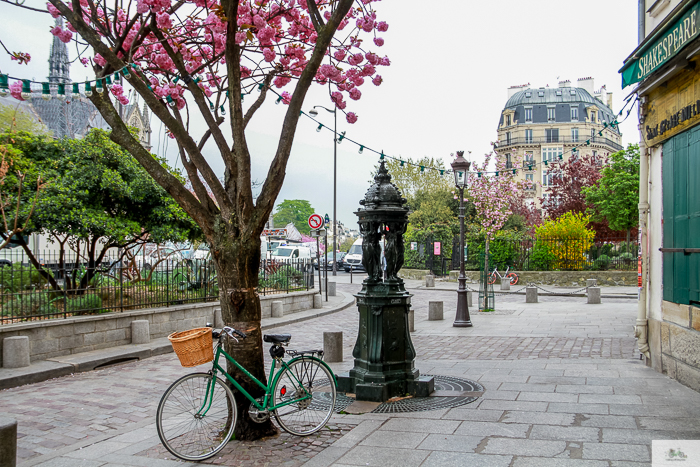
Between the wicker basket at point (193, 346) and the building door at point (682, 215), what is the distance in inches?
216

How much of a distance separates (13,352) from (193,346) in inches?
225

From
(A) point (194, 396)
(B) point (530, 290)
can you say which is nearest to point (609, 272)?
(B) point (530, 290)

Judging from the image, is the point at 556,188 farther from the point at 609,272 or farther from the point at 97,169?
the point at 97,169

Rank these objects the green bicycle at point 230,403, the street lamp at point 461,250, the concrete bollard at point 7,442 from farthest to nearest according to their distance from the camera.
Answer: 1. the street lamp at point 461,250
2. the green bicycle at point 230,403
3. the concrete bollard at point 7,442

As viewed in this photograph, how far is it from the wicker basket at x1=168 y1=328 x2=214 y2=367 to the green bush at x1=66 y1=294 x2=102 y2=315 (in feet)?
22.3

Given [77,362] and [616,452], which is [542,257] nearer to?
[77,362]

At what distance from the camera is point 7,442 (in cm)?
386

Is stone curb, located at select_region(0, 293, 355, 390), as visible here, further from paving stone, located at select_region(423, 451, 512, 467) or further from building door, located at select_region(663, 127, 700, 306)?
building door, located at select_region(663, 127, 700, 306)

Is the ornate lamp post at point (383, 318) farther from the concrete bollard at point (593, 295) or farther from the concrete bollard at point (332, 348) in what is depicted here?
the concrete bollard at point (593, 295)

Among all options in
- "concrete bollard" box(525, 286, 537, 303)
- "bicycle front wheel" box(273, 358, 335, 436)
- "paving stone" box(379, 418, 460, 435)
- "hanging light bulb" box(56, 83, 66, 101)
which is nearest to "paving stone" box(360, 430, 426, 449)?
"paving stone" box(379, 418, 460, 435)

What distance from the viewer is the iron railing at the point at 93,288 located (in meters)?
10.0

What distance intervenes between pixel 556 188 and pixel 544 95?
33.6 metres

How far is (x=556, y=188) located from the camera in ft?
160

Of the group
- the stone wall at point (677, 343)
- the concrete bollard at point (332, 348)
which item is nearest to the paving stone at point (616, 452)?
Answer: the stone wall at point (677, 343)
